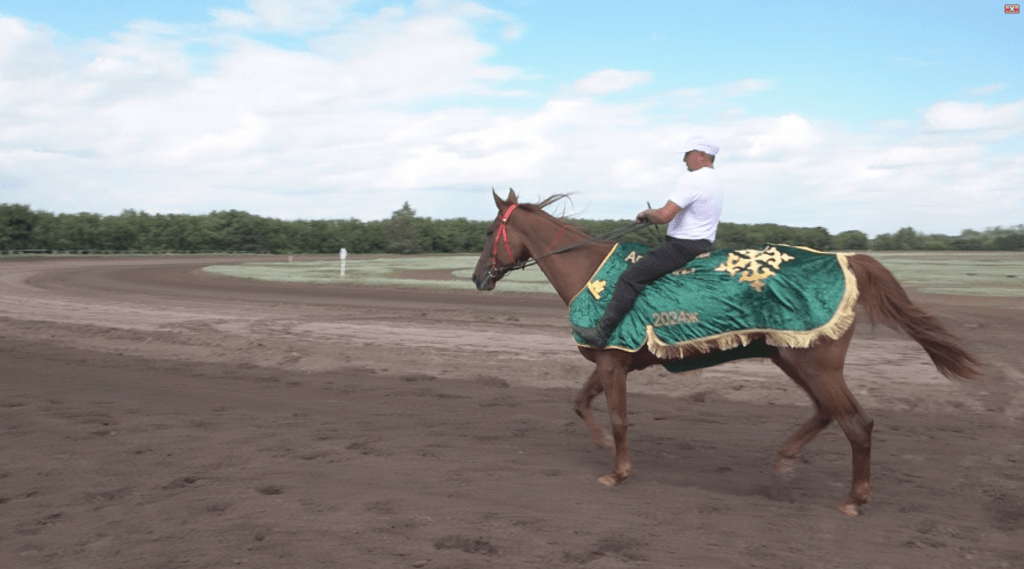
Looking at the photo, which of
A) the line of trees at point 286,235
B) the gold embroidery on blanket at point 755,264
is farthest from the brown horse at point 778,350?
the line of trees at point 286,235

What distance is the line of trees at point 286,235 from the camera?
52.2 m

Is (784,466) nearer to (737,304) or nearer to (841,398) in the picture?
(841,398)

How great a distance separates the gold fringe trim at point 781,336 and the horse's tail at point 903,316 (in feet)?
0.59

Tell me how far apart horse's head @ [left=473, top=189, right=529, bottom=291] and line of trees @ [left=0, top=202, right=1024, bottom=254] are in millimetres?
33418

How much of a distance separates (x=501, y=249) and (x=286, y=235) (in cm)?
6670

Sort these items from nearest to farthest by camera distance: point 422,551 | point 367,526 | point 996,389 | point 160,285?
point 422,551 → point 367,526 → point 996,389 → point 160,285

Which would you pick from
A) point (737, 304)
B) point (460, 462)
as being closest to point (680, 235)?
point (737, 304)

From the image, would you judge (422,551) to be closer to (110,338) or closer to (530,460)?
(530,460)

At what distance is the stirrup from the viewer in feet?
19.6

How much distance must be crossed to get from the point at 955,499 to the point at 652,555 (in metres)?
2.69

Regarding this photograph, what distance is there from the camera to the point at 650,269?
5.98 metres

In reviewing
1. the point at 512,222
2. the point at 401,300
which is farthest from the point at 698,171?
the point at 401,300

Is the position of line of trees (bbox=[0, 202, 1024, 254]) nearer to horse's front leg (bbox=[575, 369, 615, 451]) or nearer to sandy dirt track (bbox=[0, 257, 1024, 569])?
sandy dirt track (bbox=[0, 257, 1024, 569])

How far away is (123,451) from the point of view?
6535 millimetres
